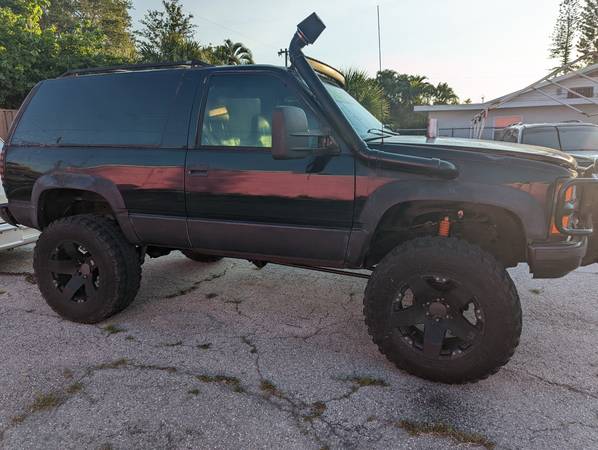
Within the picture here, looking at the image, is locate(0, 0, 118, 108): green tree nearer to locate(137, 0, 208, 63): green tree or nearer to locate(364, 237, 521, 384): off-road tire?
locate(137, 0, 208, 63): green tree

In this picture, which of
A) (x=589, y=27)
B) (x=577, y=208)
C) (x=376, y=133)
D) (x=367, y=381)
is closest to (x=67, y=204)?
(x=376, y=133)

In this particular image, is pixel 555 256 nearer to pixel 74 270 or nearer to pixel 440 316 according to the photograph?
pixel 440 316

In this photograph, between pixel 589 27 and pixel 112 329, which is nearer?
pixel 112 329

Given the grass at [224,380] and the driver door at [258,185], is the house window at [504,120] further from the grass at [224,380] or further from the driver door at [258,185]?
the grass at [224,380]

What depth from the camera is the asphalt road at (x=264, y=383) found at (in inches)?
90.4

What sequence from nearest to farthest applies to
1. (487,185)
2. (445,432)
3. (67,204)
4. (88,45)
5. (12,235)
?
1. (445,432)
2. (487,185)
3. (67,204)
4. (12,235)
5. (88,45)

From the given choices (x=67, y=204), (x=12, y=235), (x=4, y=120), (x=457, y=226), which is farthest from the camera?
(x=4, y=120)

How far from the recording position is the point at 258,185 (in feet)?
→ 10.0

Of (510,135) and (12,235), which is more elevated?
(510,135)

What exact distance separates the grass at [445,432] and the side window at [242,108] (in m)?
1.94

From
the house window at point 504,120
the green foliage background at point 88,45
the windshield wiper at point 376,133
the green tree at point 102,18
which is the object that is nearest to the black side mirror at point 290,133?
the windshield wiper at point 376,133

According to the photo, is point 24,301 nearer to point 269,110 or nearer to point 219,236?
point 219,236

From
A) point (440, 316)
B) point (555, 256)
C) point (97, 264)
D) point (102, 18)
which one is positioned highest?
point (102, 18)

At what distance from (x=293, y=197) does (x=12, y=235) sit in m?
3.59
